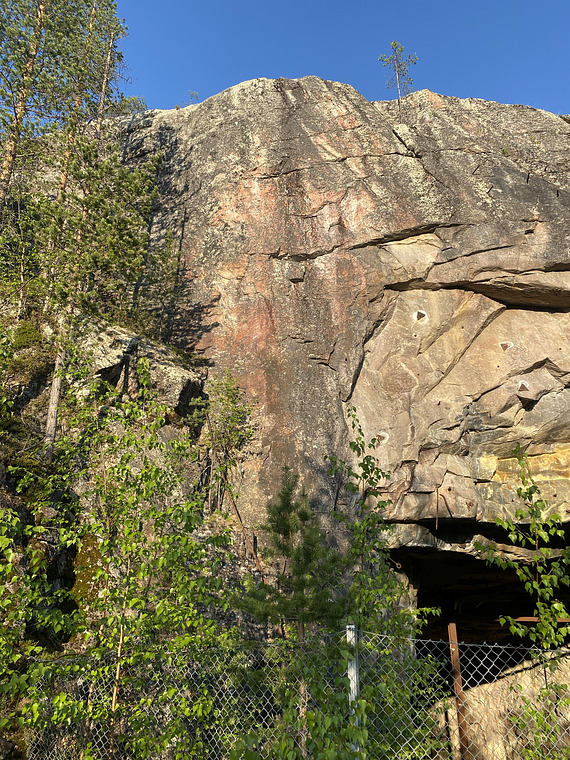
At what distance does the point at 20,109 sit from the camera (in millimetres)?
10859

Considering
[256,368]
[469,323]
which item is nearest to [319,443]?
[256,368]

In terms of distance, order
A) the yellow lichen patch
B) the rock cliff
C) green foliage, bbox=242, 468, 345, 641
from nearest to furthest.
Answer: green foliage, bbox=242, 468, 345, 641 → the yellow lichen patch → the rock cliff

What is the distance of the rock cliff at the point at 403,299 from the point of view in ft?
38.8

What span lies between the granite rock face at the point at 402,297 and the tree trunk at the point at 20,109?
4.10 meters

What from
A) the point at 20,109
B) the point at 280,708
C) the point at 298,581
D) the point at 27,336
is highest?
the point at 20,109

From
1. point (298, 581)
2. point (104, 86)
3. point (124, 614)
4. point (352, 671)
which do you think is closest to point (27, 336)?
point (104, 86)

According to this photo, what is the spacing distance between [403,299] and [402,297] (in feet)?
0.19

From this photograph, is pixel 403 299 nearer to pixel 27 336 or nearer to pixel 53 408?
pixel 53 408

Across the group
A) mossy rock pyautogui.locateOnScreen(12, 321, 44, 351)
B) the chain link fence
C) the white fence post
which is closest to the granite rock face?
mossy rock pyautogui.locateOnScreen(12, 321, 44, 351)

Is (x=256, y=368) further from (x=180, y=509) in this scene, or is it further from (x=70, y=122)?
(x=180, y=509)

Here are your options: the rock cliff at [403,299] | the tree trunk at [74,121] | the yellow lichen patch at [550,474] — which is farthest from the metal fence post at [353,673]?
the tree trunk at [74,121]

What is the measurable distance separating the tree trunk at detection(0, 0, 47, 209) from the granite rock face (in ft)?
13.5

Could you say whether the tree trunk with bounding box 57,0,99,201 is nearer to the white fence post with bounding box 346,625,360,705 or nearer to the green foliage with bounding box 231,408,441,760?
the green foliage with bounding box 231,408,441,760

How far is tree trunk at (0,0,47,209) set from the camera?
1030 centimetres
